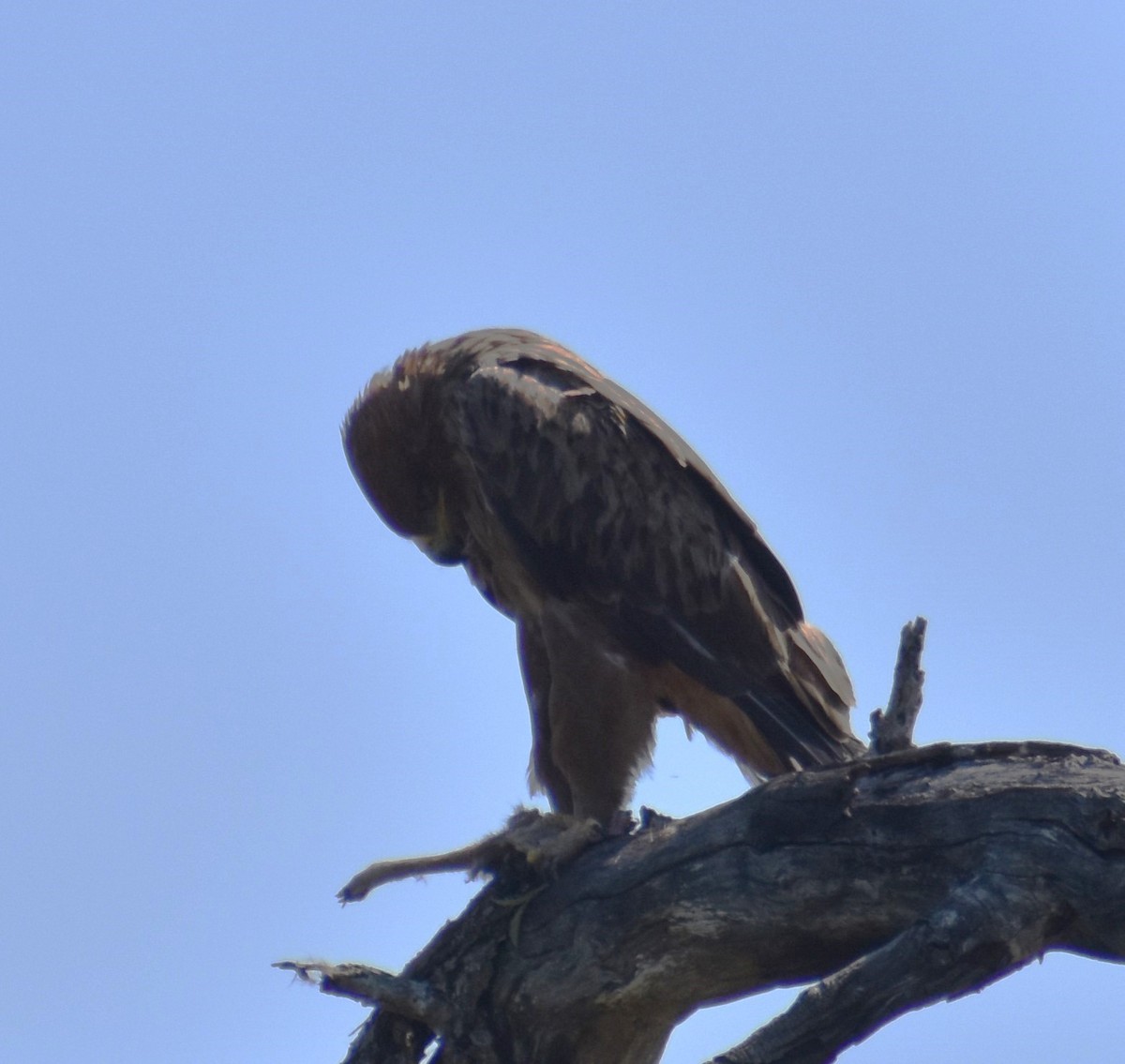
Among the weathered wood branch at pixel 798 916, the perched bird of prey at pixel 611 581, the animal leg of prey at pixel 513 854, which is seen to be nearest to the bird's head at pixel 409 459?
the perched bird of prey at pixel 611 581

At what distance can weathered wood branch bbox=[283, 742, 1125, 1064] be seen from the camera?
390 centimetres

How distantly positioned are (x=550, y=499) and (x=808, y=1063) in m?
3.00

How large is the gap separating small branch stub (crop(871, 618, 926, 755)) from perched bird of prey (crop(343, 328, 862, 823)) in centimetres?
143

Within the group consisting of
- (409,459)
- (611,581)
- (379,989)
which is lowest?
(379,989)

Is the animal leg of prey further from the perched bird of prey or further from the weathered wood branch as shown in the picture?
the perched bird of prey

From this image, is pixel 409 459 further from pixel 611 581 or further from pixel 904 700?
pixel 904 700

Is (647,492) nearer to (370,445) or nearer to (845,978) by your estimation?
(370,445)

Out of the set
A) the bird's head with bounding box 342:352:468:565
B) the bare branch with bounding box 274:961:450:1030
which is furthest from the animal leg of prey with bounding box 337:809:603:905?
the bird's head with bounding box 342:352:468:565

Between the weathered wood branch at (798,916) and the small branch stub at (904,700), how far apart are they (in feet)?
0.20

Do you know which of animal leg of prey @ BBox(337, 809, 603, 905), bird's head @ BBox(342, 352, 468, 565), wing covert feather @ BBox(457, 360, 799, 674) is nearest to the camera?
animal leg of prey @ BBox(337, 809, 603, 905)

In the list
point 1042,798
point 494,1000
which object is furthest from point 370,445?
point 1042,798

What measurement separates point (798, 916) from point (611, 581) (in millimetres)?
2093

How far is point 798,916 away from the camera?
4492 millimetres

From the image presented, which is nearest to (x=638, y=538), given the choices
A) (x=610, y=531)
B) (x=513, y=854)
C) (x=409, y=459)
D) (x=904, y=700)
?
(x=610, y=531)
